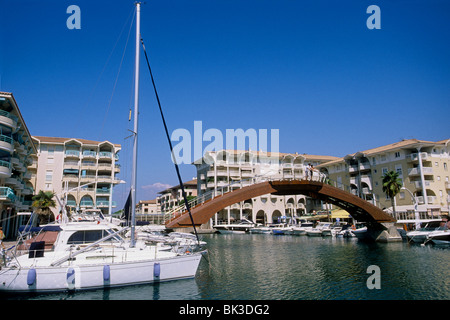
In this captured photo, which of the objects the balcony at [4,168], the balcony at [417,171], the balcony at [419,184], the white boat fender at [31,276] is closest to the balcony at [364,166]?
the balcony at [417,171]

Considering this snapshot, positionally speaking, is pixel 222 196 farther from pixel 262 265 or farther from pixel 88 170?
pixel 88 170

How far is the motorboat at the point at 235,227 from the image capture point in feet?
270

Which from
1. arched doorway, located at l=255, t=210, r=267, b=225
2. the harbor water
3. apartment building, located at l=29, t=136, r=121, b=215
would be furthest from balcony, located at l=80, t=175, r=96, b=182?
the harbor water

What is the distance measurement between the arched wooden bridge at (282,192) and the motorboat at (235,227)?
37.0 meters

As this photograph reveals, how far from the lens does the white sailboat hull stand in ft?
54.1

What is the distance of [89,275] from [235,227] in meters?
69.4

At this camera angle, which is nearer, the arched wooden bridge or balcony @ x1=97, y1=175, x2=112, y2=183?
the arched wooden bridge

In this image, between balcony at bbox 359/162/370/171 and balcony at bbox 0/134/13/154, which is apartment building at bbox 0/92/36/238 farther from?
balcony at bbox 359/162/370/171

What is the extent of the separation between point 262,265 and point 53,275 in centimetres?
1537

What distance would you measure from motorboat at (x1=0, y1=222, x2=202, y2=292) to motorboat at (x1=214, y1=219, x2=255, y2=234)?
62.3 m

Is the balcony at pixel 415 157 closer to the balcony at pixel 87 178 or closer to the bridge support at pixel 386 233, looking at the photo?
the bridge support at pixel 386 233
